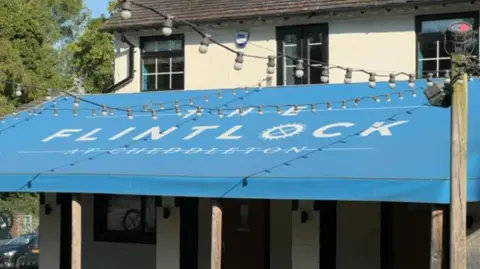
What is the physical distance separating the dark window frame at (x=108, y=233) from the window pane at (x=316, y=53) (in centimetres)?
397

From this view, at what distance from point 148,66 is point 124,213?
10.5 ft

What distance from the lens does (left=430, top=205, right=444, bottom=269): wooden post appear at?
304 inches

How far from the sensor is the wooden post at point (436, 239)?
7.72 metres

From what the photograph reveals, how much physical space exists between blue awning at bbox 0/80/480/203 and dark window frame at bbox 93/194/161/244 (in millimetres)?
1854

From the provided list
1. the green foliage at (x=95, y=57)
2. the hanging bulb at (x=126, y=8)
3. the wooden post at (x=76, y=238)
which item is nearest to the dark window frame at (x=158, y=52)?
the wooden post at (x=76, y=238)

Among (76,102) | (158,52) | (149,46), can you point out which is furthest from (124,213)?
(149,46)

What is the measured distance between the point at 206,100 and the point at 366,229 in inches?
133

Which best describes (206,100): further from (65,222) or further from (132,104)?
(65,222)

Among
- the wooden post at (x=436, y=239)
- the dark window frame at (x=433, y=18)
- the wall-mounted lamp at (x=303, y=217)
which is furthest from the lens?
the dark window frame at (x=433, y=18)

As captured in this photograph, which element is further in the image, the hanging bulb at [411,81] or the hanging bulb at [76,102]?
the hanging bulb at [76,102]

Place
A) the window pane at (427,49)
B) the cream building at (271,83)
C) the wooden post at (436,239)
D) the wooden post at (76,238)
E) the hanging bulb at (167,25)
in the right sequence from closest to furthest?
the wooden post at (436,239)
the hanging bulb at (167,25)
the wooden post at (76,238)
the cream building at (271,83)
the window pane at (427,49)

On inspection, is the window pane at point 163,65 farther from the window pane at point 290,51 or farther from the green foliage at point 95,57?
the green foliage at point 95,57

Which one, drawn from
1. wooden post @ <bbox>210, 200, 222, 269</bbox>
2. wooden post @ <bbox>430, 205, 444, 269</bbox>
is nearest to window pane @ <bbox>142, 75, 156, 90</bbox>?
wooden post @ <bbox>210, 200, 222, 269</bbox>

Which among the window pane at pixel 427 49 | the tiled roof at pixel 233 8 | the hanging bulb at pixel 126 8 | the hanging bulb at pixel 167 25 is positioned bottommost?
the hanging bulb at pixel 167 25
